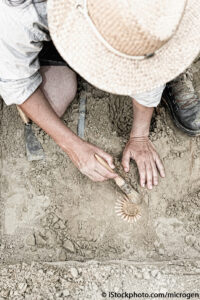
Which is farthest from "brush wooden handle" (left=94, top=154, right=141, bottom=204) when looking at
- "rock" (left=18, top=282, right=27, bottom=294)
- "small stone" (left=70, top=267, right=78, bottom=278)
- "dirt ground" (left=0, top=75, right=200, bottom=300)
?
"rock" (left=18, top=282, right=27, bottom=294)

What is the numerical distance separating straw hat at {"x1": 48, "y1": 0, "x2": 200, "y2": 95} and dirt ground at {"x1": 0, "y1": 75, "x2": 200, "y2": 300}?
109cm

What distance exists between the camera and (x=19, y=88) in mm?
1722

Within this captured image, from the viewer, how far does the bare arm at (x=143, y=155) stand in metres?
2.18

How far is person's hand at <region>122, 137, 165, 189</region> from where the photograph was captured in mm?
2186

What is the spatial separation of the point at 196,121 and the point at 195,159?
0.86ft

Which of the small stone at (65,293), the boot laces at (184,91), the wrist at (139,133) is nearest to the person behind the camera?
the small stone at (65,293)

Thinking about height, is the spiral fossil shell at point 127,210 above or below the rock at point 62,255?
above

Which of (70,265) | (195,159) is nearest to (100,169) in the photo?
(70,265)

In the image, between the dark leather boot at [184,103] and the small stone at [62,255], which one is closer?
the small stone at [62,255]

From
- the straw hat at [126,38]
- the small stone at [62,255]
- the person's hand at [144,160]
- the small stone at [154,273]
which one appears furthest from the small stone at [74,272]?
the straw hat at [126,38]

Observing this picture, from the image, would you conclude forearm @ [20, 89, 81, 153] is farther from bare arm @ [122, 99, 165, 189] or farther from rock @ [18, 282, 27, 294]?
rock @ [18, 282, 27, 294]

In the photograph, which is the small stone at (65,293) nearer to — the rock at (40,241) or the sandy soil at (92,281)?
the sandy soil at (92,281)

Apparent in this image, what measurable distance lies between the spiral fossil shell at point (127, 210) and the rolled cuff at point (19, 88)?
35.5 inches

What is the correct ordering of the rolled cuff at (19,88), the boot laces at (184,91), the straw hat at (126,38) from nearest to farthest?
the straw hat at (126,38), the rolled cuff at (19,88), the boot laces at (184,91)
